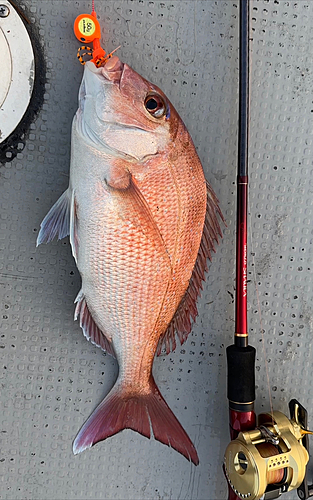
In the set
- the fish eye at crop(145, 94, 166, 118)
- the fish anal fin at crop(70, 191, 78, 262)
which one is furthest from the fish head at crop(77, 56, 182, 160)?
the fish anal fin at crop(70, 191, 78, 262)

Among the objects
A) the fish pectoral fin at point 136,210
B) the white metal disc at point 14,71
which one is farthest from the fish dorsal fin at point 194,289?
the white metal disc at point 14,71

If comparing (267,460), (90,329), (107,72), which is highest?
(107,72)

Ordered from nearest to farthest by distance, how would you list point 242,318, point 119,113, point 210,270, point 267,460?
point 119,113
point 267,460
point 242,318
point 210,270

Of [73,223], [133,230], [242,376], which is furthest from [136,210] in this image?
[242,376]

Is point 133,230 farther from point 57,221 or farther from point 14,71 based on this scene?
point 14,71

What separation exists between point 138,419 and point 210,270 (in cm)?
55

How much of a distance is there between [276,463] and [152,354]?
492 mm

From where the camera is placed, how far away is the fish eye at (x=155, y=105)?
1.10 m

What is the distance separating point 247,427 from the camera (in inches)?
50.3

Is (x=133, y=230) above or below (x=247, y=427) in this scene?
above

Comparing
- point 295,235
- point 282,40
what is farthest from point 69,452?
point 282,40

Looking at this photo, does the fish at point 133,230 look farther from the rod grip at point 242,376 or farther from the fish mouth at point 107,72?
the rod grip at point 242,376

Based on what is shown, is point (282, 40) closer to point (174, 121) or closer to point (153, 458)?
point (174, 121)

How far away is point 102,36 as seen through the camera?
134 centimetres
